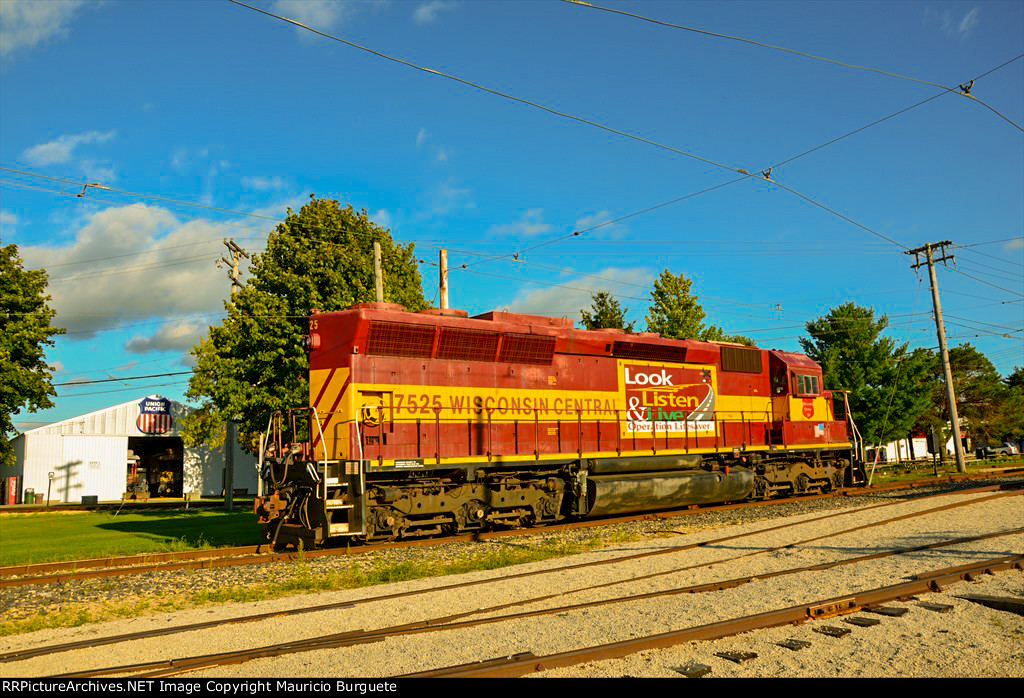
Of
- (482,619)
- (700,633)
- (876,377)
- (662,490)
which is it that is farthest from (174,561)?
(876,377)

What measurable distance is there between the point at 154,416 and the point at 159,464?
6649 mm

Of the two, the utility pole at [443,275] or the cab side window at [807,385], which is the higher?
the utility pole at [443,275]

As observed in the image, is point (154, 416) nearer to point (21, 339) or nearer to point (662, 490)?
point (21, 339)

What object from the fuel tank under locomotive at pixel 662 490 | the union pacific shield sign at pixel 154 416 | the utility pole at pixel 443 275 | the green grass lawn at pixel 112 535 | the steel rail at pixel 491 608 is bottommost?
the steel rail at pixel 491 608

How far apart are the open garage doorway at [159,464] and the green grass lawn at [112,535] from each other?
20905 millimetres

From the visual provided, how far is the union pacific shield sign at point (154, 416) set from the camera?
43531 millimetres

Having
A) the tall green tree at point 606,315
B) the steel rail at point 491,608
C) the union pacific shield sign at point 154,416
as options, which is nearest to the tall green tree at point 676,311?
the tall green tree at point 606,315

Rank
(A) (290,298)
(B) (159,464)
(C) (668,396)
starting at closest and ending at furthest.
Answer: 1. (C) (668,396)
2. (A) (290,298)
3. (B) (159,464)

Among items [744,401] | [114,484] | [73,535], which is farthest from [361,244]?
[114,484]

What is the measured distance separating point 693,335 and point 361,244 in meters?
15.1

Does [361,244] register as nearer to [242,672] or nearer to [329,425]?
[329,425]

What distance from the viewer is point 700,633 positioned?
244 inches

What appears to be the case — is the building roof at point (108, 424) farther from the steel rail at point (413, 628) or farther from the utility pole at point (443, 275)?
the steel rail at point (413, 628)

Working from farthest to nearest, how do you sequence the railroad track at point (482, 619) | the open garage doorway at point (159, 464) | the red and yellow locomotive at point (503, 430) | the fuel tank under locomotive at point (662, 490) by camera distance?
the open garage doorway at point (159, 464)
the fuel tank under locomotive at point (662, 490)
the red and yellow locomotive at point (503, 430)
the railroad track at point (482, 619)
